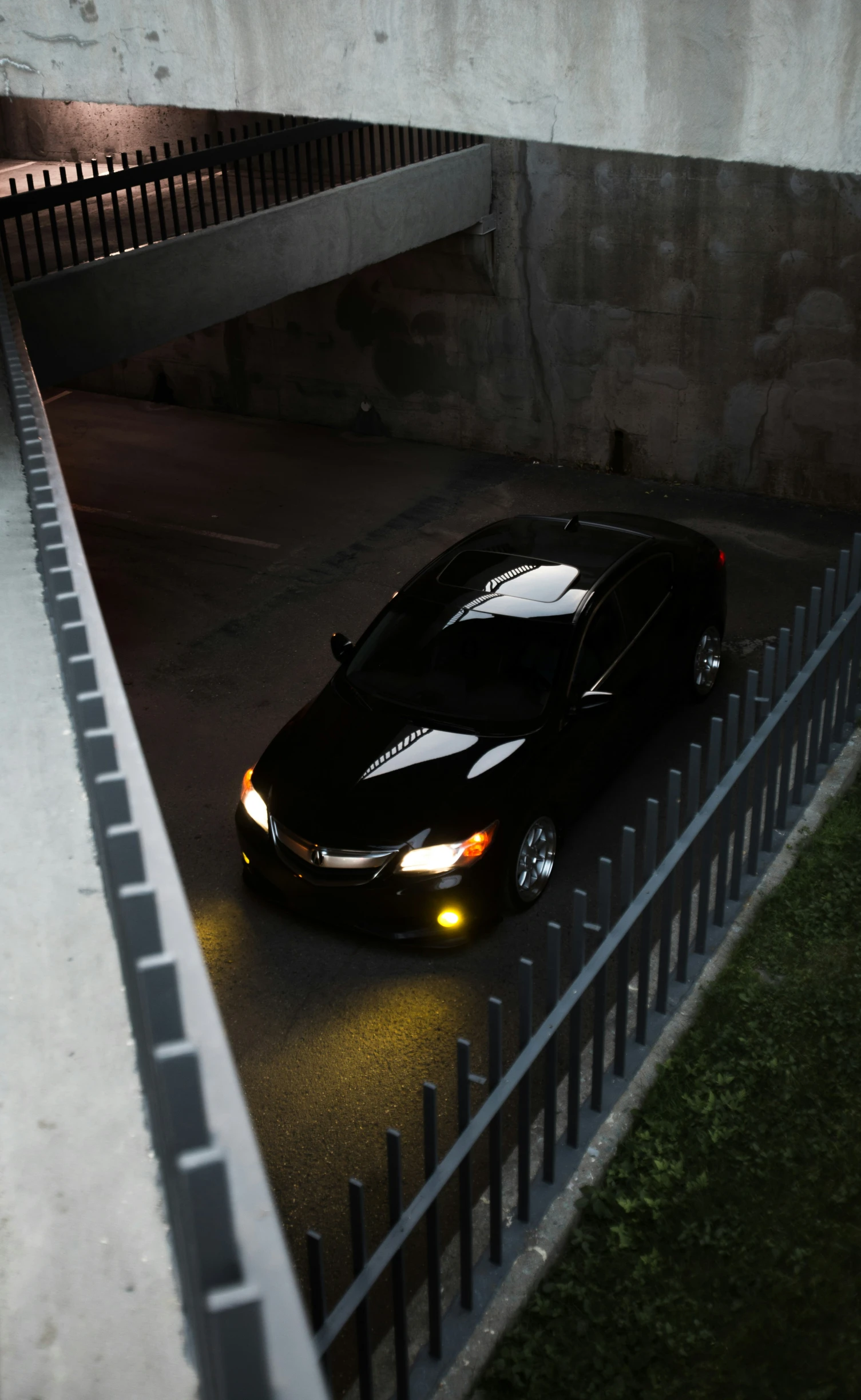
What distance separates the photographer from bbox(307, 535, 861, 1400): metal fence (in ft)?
12.3

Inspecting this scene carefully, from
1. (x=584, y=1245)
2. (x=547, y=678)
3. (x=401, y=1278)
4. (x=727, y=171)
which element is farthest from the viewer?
(x=727, y=171)

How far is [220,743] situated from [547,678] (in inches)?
108

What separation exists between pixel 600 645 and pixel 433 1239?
4.25 m

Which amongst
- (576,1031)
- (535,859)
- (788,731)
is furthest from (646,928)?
(535,859)

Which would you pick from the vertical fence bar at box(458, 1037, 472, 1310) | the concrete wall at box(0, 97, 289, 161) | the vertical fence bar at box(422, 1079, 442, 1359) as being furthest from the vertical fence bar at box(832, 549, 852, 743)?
the concrete wall at box(0, 97, 289, 161)

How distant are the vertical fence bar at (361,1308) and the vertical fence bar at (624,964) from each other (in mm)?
1486

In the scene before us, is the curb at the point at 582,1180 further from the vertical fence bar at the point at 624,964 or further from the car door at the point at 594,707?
the car door at the point at 594,707

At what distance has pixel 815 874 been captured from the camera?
20.3ft

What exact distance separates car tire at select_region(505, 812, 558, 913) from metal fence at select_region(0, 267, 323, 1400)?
3869 mm

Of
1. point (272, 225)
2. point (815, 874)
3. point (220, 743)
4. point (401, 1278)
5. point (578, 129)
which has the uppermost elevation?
point (578, 129)

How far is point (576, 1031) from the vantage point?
4562 millimetres

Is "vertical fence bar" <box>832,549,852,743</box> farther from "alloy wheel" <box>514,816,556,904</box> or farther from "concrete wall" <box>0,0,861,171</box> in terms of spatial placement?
"concrete wall" <box>0,0,861,171</box>

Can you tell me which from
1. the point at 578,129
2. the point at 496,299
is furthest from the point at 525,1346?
A: the point at 496,299

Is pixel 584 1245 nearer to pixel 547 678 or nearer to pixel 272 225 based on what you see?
pixel 547 678
